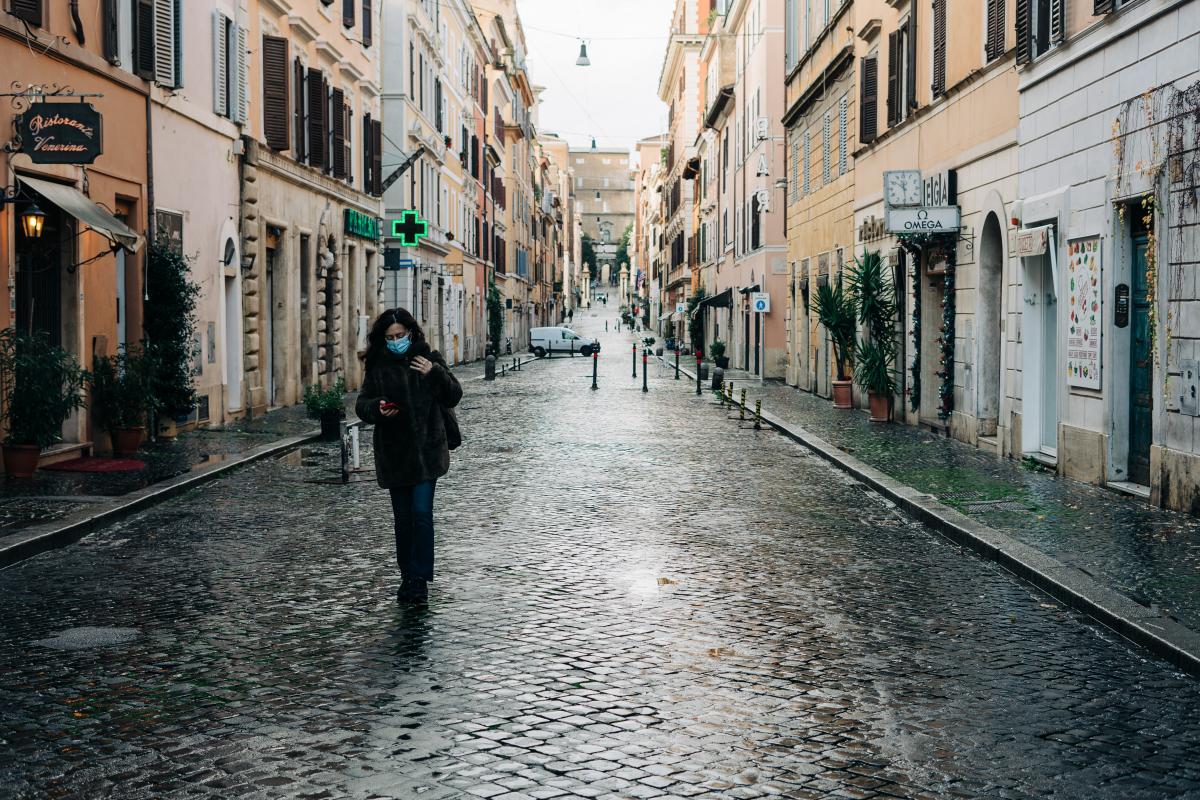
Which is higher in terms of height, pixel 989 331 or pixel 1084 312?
pixel 1084 312

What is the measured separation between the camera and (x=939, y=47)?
67.3 ft

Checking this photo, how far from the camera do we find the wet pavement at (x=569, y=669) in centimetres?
516

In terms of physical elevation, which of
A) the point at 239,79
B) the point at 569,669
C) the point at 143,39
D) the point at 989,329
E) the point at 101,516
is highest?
the point at 239,79

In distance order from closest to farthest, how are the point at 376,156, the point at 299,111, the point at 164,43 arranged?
1. the point at 164,43
2. the point at 299,111
3. the point at 376,156

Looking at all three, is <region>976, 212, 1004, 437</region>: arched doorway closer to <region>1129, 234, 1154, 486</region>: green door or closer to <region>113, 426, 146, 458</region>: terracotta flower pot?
<region>1129, 234, 1154, 486</region>: green door

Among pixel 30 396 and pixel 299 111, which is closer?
pixel 30 396

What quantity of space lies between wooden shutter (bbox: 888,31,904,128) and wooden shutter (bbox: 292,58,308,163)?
11.4 meters

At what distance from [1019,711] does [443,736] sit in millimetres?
2448

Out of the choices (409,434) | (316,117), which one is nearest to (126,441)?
(409,434)

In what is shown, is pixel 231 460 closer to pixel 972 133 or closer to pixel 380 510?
pixel 380 510

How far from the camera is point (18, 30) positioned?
14688 millimetres

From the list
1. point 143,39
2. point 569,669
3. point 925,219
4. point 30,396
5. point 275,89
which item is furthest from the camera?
point 275,89

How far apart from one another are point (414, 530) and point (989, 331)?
1217cm

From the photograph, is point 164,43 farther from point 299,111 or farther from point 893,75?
point 893,75
